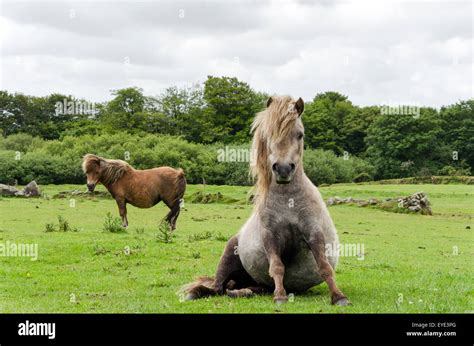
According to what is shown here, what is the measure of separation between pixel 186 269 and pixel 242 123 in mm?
60253

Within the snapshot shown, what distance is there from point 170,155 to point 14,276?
37371 millimetres

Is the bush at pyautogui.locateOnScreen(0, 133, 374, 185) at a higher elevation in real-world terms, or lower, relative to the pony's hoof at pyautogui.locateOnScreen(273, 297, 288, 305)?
higher

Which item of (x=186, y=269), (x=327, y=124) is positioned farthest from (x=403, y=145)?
(x=186, y=269)

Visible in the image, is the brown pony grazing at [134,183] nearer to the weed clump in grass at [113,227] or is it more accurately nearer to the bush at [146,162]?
the weed clump in grass at [113,227]

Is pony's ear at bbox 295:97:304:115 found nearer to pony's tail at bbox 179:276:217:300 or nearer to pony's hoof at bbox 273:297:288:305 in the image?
pony's hoof at bbox 273:297:288:305

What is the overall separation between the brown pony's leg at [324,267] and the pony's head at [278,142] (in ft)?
3.21

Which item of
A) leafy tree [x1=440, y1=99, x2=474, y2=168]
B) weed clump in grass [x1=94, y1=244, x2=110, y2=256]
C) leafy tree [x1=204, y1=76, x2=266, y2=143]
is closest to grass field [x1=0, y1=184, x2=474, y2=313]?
weed clump in grass [x1=94, y1=244, x2=110, y2=256]

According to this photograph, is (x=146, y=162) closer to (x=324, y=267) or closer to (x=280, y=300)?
(x=280, y=300)

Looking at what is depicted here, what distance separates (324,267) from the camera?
707 centimetres

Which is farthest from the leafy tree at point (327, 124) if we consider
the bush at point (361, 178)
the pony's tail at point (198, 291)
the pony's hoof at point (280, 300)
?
the pony's hoof at point (280, 300)

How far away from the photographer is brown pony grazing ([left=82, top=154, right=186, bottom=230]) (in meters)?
19.2
